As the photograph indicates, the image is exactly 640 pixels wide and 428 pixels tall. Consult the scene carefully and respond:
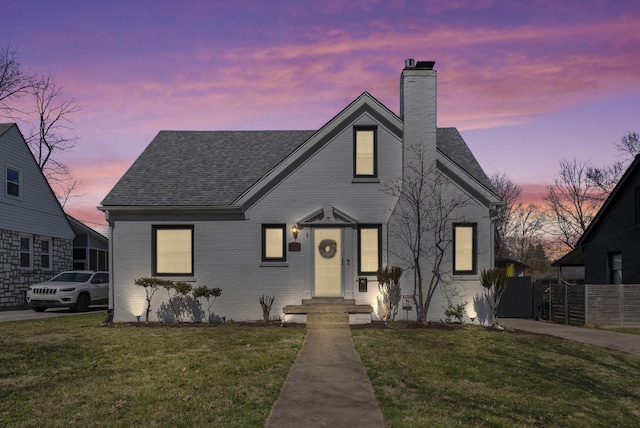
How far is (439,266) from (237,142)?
9.71 meters

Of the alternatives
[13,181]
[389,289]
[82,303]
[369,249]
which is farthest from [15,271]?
[389,289]

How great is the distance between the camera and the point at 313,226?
16.8 meters

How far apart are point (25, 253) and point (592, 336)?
25634 millimetres

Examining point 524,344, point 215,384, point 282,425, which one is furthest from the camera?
point 524,344

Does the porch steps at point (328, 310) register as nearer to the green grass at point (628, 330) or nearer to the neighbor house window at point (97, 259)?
the green grass at point (628, 330)

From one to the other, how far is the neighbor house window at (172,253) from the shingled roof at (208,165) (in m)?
1.08

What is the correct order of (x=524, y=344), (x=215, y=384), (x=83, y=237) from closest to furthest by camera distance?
(x=215, y=384) < (x=524, y=344) < (x=83, y=237)

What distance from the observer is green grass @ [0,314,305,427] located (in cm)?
682

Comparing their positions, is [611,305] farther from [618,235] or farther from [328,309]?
[328,309]

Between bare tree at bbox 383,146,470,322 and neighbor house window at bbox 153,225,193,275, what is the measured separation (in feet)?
22.8

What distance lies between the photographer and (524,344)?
13180 mm

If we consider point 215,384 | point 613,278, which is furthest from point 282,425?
point 613,278

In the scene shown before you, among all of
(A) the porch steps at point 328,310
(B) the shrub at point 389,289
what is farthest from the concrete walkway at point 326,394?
(B) the shrub at point 389,289

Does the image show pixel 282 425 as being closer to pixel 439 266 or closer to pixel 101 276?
pixel 439 266
